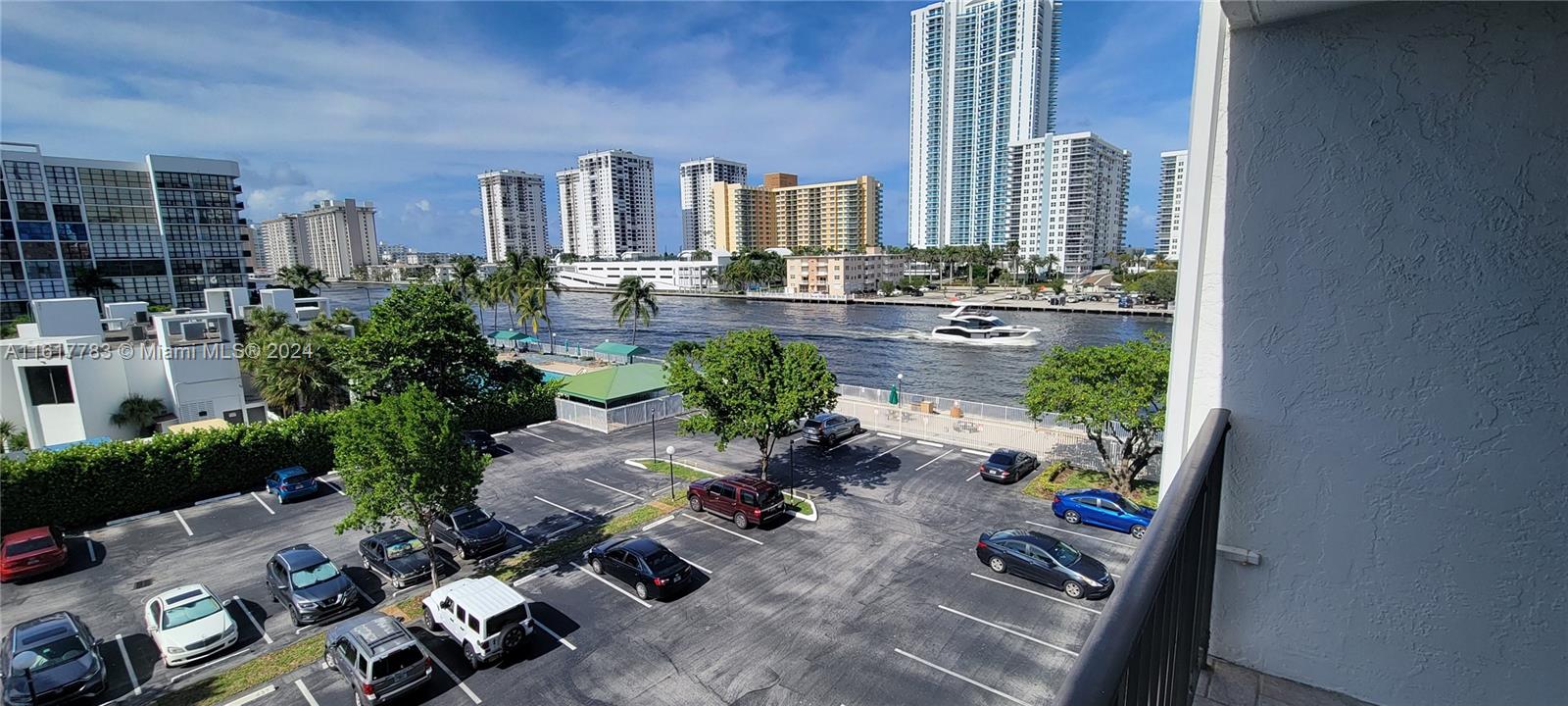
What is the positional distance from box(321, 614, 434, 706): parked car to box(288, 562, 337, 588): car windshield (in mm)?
2628

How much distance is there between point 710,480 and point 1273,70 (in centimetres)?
1513

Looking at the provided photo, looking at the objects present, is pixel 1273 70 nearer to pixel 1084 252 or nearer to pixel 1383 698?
pixel 1383 698

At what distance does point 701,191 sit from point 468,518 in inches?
7231

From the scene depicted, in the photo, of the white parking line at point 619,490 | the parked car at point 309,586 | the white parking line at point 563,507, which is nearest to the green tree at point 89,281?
the white parking line at point 563,507

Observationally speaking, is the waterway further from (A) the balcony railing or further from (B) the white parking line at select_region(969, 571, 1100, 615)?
(A) the balcony railing

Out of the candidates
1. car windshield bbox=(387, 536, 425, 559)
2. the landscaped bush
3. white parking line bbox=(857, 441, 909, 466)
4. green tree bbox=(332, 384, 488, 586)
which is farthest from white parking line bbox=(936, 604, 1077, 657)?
the landscaped bush

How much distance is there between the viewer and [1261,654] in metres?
2.54

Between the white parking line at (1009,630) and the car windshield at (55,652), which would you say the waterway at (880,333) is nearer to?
the white parking line at (1009,630)

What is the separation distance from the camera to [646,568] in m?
12.1

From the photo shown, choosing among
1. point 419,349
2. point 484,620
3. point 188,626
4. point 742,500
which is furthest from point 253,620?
point 419,349

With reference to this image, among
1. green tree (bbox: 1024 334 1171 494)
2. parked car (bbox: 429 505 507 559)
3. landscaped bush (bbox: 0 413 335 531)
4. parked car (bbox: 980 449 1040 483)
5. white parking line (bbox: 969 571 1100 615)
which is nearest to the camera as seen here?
white parking line (bbox: 969 571 1100 615)

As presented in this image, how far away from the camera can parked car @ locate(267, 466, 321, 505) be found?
58.5 ft

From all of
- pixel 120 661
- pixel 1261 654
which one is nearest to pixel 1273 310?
pixel 1261 654

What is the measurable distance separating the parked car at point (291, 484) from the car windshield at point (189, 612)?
740cm
